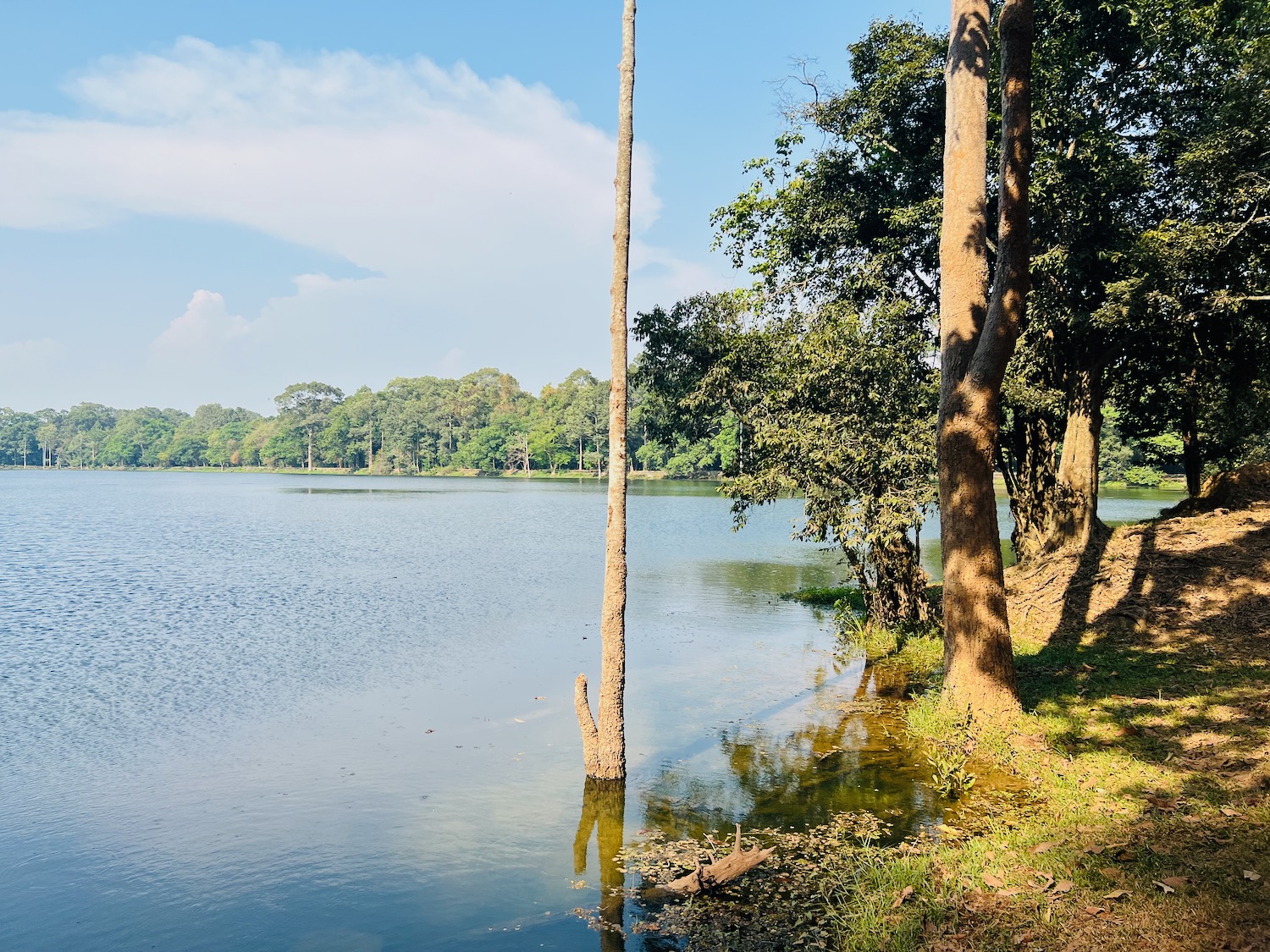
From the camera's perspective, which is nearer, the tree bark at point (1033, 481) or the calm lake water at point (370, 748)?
the calm lake water at point (370, 748)

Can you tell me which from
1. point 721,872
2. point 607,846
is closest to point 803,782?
point 607,846

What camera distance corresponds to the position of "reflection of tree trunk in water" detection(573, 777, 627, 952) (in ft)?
21.2

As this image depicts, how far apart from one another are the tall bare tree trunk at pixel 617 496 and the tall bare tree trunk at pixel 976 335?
3805 millimetres

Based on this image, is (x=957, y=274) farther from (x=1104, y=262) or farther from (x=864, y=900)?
(x=1104, y=262)

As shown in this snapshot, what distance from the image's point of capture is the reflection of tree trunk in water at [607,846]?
255 inches

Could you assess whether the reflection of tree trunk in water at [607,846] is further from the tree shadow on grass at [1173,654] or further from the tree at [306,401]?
the tree at [306,401]

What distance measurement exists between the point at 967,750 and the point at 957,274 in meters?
5.41

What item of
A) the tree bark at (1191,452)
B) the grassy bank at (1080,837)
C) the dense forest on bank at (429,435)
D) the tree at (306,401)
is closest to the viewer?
the grassy bank at (1080,837)

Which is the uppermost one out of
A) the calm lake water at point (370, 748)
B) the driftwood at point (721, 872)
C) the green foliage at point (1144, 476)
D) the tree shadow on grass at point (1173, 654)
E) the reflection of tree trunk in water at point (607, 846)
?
the green foliage at point (1144, 476)

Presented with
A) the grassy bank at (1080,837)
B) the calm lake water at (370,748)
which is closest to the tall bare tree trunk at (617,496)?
the calm lake water at (370,748)

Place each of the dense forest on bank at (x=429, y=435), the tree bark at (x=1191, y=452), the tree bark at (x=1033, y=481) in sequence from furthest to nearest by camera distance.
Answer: the dense forest on bank at (x=429, y=435), the tree bark at (x=1191, y=452), the tree bark at (x=1033, y=481)

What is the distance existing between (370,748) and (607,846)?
4.83 m

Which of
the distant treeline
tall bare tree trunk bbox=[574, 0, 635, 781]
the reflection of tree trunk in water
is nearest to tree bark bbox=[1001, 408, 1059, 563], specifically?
tall bare tree trunk bbox=[574, 0, 635, 781]

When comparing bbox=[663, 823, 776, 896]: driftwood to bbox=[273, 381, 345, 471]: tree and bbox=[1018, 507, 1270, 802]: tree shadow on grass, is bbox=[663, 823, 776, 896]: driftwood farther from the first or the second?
bbox=[273, 381, 345, 471]: tree
